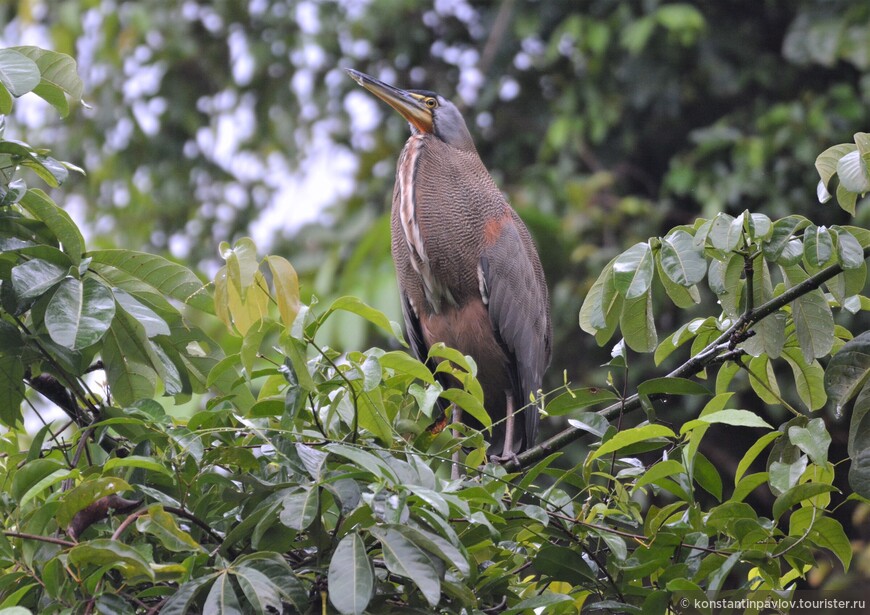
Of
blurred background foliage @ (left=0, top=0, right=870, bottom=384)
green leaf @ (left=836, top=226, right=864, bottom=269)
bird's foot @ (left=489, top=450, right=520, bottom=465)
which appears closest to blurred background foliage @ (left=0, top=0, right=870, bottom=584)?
blurred background foliage @ (left=0, top=0, right=870, bottom=384)

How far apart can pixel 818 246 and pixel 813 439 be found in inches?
12.1

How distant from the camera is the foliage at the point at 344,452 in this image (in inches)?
49.6

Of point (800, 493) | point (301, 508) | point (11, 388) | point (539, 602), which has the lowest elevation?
point (539, 602)

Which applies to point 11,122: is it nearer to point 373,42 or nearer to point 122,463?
point 373,42

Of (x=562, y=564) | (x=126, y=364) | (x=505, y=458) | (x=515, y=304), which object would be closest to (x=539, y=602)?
(x=562, y=564)

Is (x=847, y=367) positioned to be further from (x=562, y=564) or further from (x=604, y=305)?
(x=562, y=564)

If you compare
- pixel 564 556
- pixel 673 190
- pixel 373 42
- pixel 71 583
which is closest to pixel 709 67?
pixel 673 190

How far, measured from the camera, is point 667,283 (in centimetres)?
162

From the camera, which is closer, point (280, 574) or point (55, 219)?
point (280, 574)

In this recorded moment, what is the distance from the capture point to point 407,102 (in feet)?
11.0

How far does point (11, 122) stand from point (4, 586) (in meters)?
6.62

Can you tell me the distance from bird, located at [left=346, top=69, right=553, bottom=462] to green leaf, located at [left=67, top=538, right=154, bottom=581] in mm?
1822

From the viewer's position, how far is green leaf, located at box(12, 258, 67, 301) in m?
1.36

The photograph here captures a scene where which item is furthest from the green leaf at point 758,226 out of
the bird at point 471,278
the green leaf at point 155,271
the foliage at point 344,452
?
the bird at point 471,278
